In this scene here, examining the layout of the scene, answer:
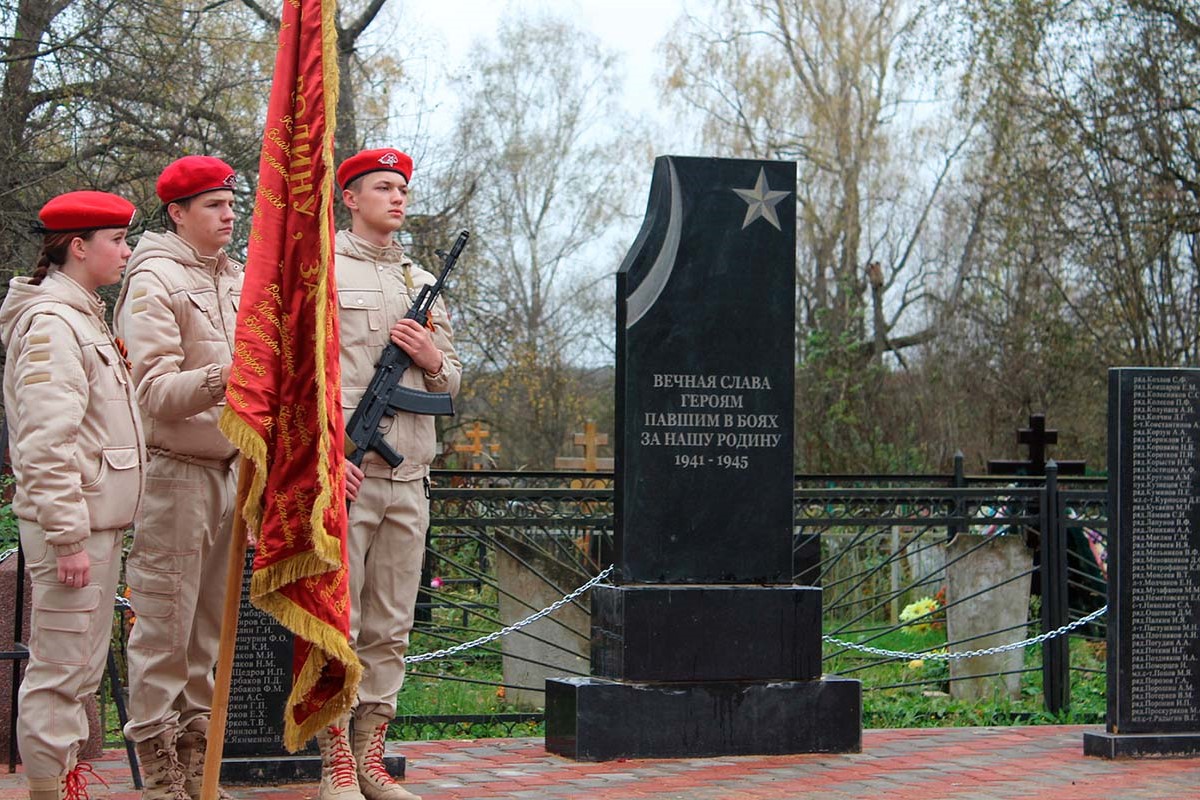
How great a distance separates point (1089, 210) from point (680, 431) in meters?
15.4

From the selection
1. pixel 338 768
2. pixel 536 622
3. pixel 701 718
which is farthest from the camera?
pixel 536 622

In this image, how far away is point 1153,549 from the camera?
6836 mm

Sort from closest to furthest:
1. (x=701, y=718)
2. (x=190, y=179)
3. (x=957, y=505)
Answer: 1. (x=190, y=179)
2. (x=701, y=718)
3. (x=957, y=505)

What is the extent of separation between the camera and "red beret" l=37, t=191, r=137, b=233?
4898 millimetres

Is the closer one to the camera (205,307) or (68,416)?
(68,416)

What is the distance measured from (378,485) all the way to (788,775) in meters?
2.11

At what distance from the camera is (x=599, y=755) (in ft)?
21.3

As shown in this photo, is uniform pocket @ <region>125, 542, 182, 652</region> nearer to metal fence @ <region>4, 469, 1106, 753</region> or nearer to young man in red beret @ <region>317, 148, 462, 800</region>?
young man in red beret @ <region>317, 148, 462, 800</region>

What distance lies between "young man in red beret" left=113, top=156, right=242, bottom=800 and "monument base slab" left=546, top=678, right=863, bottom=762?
1.86m

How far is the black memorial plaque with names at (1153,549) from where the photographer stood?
681 centimetres

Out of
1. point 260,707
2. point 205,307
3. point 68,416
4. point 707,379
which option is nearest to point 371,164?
point 205,307

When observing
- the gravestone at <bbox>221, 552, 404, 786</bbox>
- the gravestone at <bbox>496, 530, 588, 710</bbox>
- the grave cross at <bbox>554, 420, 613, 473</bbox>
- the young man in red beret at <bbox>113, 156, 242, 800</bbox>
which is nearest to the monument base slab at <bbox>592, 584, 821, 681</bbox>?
the gravestone at <bbox>221, 552, 404, 786</bbox>

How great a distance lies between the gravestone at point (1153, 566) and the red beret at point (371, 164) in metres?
3.31

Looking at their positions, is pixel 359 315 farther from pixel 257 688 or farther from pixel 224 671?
pixel 224 671
